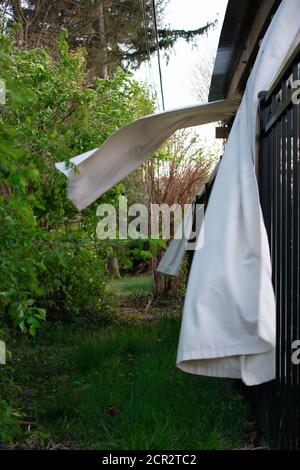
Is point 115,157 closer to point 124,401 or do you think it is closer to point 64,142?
point 124,401

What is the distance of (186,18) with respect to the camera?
18438 mm

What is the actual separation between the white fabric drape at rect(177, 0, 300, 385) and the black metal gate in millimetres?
135

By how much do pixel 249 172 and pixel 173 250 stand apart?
3.72 metres

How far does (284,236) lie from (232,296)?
418 millimetres

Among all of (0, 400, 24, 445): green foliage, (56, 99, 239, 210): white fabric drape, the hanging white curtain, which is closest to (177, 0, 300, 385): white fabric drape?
the hanging white curtain

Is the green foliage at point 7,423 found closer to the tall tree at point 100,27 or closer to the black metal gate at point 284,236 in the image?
the black metal gate at point 284,236

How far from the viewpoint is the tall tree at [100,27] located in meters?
15.5

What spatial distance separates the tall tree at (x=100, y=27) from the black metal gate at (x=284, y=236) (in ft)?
42.9

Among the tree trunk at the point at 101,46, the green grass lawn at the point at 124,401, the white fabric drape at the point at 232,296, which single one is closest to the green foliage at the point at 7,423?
the green grass lawn at the point at 124,401

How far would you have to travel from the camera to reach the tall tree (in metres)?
15.5

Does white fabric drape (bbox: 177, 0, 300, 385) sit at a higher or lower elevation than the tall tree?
lower

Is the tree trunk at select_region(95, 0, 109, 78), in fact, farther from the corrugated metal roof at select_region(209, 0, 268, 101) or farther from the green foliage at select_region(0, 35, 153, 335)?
the corrugated metal roof at select_region(209, 0, 268, 101)

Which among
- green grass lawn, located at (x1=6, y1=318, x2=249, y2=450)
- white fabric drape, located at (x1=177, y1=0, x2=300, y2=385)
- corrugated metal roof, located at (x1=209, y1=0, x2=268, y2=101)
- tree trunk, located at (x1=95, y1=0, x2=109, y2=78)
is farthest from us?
tree trunk, located at (x1=95, y1=0, x2=109, y2=78)
